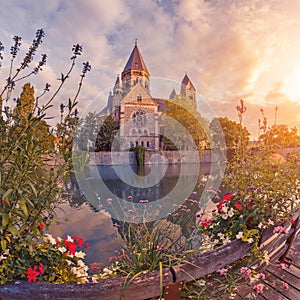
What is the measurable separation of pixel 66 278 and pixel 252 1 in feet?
17.6

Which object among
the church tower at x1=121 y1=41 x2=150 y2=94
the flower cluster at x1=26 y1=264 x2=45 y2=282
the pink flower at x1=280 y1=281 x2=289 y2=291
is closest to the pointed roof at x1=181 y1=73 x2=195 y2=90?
the church tower at x1=121 y1=41 x2=150 y2=94

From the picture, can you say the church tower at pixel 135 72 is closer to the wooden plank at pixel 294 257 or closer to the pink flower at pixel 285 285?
the wooden plank at pixel 294 257

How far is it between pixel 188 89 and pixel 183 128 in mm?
22941

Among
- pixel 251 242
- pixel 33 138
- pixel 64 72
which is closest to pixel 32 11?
pixel 64 72

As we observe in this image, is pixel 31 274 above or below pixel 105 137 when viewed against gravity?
below

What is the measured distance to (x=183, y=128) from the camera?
31625 mm

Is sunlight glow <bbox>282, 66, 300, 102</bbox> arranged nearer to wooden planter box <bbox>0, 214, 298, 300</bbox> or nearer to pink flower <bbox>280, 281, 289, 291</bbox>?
pink flower <bbox>280, 281, 289, 291</bbox>

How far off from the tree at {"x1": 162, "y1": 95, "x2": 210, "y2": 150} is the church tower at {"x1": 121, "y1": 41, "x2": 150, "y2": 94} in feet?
37.7

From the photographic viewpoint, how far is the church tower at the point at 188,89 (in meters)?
51.5

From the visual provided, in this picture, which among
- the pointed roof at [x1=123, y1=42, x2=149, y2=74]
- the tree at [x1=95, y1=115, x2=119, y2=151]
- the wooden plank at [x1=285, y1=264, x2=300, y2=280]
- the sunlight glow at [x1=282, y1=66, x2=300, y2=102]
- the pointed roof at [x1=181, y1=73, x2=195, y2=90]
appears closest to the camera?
the wooden plank at [x1=285, y1=264, x2=300, y2=280]

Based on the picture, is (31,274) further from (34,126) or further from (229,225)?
(229,225)

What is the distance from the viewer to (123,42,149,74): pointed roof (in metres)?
Answer: 42.5

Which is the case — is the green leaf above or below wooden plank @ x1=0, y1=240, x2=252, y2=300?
above

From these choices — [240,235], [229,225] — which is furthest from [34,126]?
[229,225]
